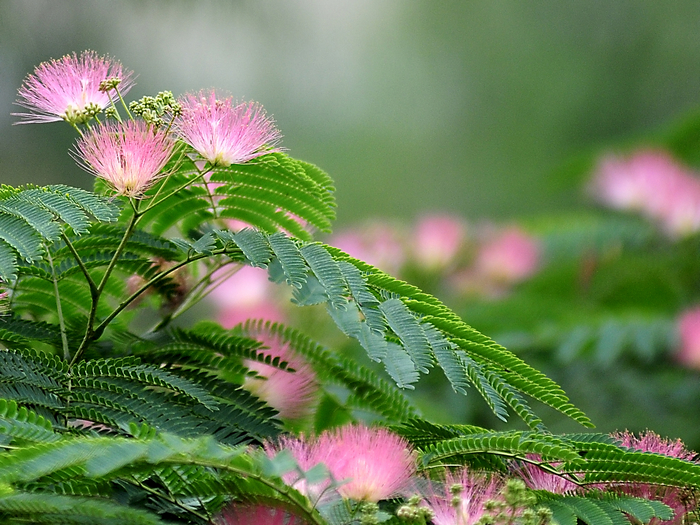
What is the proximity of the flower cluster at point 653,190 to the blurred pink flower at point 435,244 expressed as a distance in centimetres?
41

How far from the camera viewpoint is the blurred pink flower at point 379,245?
191cm

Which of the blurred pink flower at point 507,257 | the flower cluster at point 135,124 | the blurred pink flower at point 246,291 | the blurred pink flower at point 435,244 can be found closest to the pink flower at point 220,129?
the flower cluster at point 135,124

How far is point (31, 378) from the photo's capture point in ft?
2.10

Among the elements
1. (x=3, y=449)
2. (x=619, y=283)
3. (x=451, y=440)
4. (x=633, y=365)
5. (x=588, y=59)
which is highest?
(x=588, y=59)

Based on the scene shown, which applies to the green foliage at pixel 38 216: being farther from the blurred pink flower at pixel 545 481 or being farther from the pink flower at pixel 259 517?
the blurred pink flower at pixel 545 481

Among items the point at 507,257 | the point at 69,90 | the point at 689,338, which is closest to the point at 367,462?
the point at 69,90

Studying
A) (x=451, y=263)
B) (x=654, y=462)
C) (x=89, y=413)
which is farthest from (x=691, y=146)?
(x=89, y=413)

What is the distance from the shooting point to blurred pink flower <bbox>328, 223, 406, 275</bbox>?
191 centimetres

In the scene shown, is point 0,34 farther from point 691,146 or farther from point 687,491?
point 691,146

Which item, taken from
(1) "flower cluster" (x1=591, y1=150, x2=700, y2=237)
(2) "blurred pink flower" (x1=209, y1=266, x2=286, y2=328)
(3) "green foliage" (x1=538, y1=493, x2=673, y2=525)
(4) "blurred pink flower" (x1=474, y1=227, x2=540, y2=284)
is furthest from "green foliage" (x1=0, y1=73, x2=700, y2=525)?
(4) "blurred pink flower" (x1=474, y1=227, x2=540, y2=284)

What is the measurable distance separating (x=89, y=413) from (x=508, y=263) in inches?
66.0

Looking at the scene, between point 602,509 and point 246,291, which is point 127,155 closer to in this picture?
point 602,509

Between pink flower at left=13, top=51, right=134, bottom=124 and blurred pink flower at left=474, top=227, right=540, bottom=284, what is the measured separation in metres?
1.56

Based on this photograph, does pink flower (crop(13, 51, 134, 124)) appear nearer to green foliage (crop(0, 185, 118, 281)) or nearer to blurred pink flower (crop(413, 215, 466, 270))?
green foliage (crop(0, 185, 118, 281))
